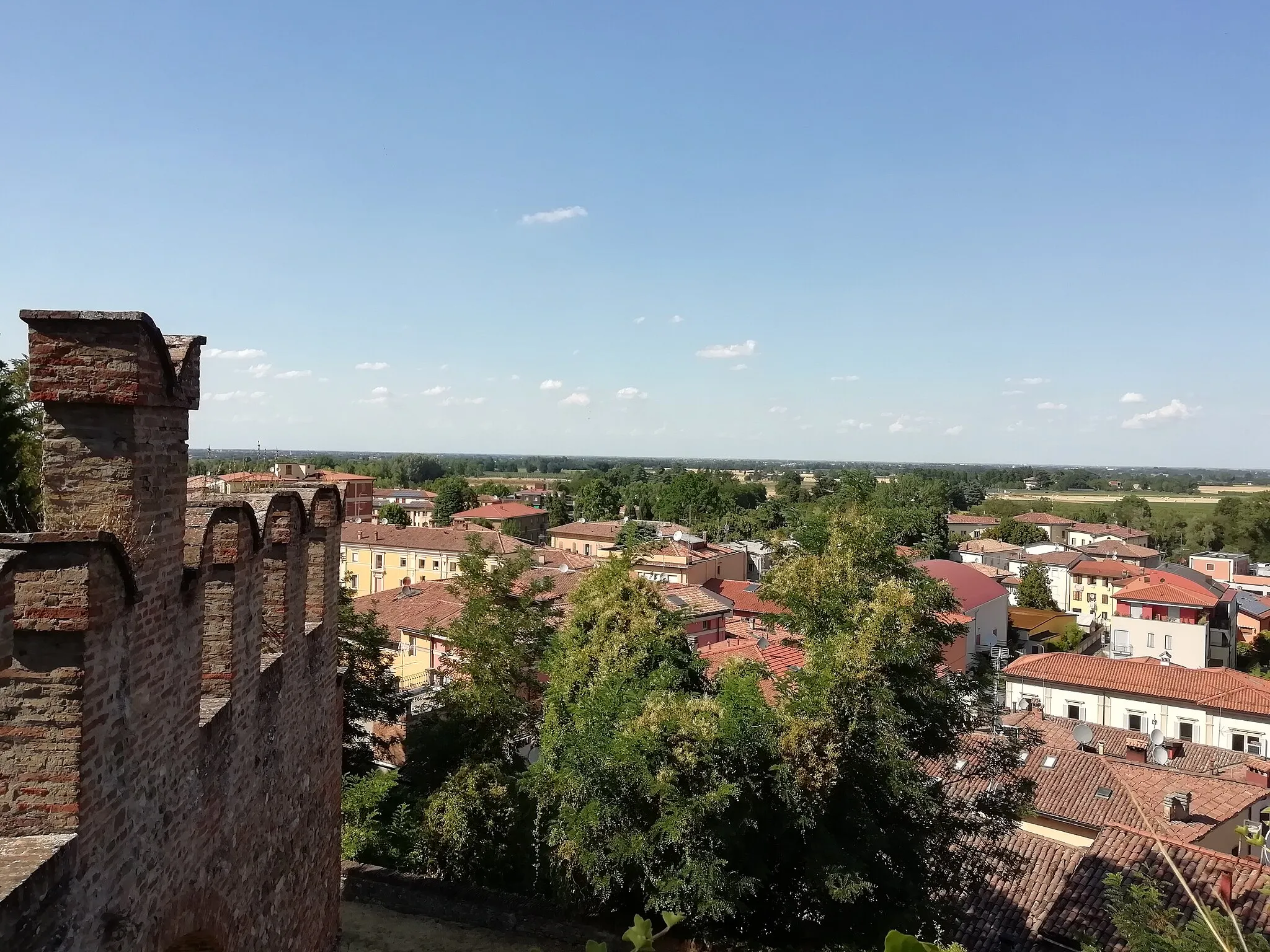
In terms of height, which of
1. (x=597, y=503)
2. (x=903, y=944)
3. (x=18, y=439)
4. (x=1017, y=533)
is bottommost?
(x=1017, y=533)

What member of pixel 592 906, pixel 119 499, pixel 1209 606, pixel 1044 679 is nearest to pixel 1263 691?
pixel 1044 679

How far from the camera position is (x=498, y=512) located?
273 ft

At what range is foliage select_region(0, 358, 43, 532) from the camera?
44.8 ft

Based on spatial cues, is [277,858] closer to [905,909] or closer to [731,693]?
[731,693]

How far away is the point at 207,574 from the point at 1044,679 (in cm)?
3210

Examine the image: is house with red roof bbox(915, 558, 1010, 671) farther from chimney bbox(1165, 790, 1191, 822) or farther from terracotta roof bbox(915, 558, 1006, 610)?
chimney bbox(1165, 790, 1191, 822)

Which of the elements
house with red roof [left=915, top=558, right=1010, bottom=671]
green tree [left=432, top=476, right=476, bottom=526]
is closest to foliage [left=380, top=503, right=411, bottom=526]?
green tree [left=432, top=476, right=476, bottom=526]

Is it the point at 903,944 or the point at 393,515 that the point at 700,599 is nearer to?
the point at 903,944

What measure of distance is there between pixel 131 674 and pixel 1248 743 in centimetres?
3337

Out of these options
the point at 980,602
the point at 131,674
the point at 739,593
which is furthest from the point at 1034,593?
the point at 131,674

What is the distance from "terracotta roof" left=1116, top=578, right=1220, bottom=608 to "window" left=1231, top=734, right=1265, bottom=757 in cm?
1338

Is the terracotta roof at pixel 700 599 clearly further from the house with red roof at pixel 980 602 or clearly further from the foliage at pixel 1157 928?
the foliage at pixel 1157 928

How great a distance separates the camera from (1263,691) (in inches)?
1075

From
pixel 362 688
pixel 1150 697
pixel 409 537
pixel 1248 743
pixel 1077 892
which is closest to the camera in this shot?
pixel 1077 892
